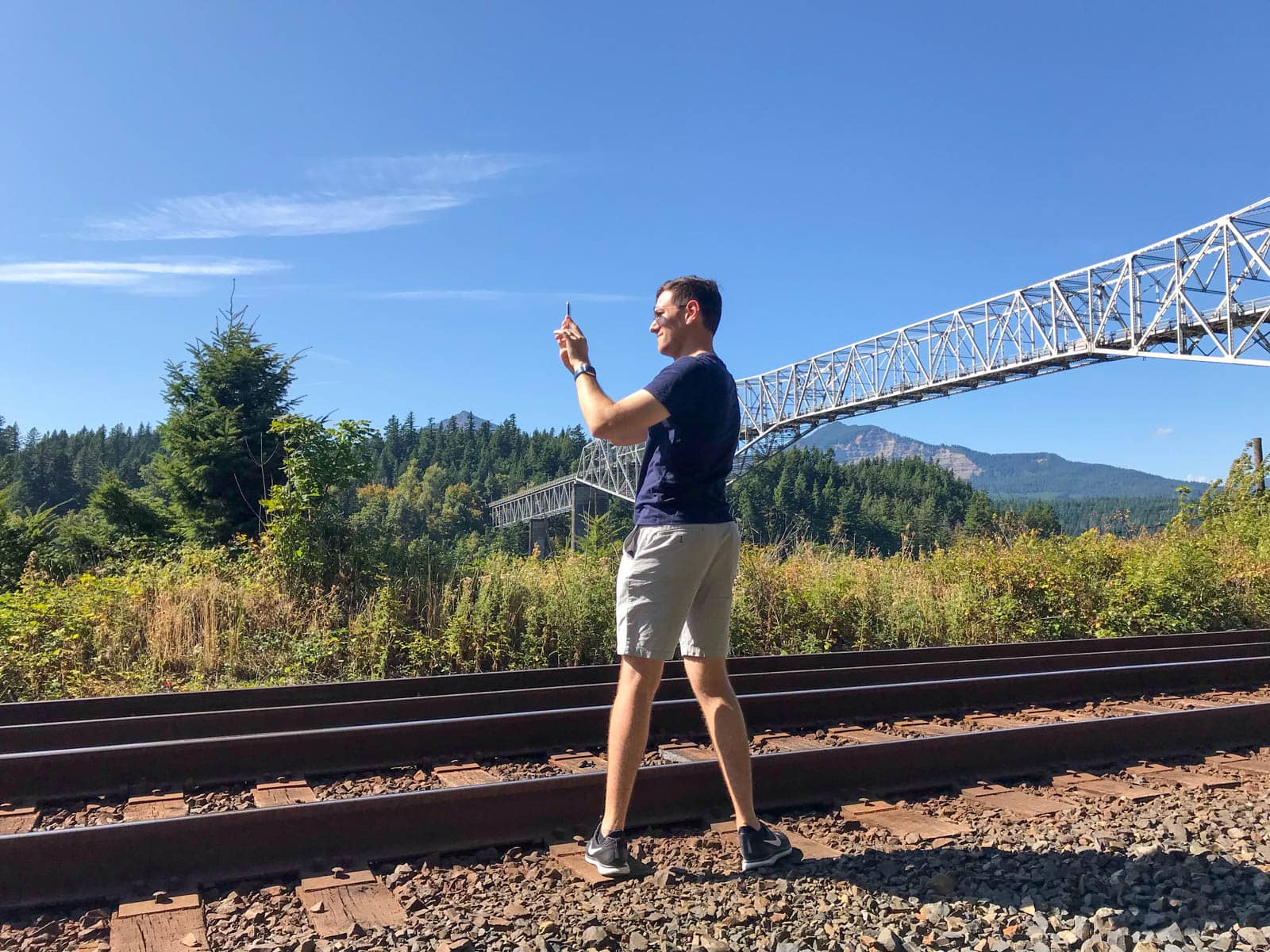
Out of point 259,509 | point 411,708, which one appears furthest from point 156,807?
point 259,509

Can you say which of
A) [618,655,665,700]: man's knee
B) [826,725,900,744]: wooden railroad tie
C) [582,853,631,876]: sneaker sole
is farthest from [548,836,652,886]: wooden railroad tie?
[826,725,900,744]: wooden railroad tie

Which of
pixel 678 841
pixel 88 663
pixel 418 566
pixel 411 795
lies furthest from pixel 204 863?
pixel 418 566

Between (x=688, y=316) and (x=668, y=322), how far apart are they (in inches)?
3.2

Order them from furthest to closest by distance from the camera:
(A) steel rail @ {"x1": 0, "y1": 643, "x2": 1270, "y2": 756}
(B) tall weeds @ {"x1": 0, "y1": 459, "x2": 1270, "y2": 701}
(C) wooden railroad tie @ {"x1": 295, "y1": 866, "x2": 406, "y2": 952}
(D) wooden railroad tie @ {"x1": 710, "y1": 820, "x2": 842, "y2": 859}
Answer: (B) tall weeds @ {"x1": 0, "y1": 459, "x2": 1270, "y2": 701} < (A) steel rail @ {"x1": 0, "y1": 643, "x2": 1270, "y2": 756} < (D) wooden railroad tie @ {"x1": 710, "y1": 820, "x2": 842, "y2": 859} < (C) wooden railroad tie @ {"x1": 295, "y1": 866, "x2": 406, "y2": 952}

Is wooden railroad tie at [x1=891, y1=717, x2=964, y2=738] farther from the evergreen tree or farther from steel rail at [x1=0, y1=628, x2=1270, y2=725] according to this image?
the evergreen tree

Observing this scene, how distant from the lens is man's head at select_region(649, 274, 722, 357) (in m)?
3.35

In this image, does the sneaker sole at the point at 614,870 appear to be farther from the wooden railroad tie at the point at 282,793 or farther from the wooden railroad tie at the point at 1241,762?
the wooden railroad tie at the point at 1241,762

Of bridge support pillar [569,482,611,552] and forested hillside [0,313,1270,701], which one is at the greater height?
bridge support pillar [569,482,611,552]

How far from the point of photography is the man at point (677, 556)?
3.11 meters

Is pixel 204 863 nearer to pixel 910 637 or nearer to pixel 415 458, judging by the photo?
pixel 910 637

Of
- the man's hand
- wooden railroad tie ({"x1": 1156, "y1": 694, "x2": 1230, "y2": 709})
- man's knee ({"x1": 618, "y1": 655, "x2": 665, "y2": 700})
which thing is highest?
the man's hand

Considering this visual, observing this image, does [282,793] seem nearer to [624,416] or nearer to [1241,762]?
[624,416]

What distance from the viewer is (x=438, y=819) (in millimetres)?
3426

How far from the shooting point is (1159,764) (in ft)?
16.6
